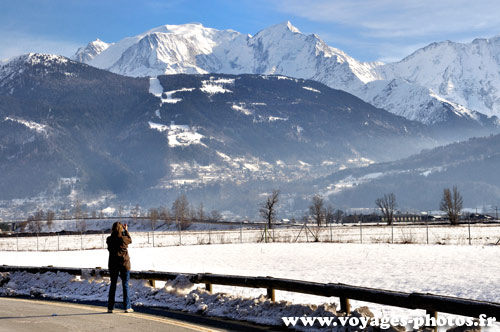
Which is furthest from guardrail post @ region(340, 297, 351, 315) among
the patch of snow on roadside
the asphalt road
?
the asphalt road

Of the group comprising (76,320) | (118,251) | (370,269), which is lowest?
(76,320)

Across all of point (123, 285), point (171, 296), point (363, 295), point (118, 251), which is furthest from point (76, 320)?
point (363, 295)

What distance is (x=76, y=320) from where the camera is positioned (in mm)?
19656

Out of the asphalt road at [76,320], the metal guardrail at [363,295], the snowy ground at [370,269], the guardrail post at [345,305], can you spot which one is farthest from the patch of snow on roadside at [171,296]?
the asphalt road at [76,320]

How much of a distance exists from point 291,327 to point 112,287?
5674mm

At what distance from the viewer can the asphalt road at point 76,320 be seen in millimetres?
18250

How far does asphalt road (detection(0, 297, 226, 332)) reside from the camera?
1825 cm

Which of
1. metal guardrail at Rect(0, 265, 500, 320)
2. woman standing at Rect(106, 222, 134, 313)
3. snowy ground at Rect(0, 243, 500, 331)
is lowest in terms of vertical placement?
snowy ground at Rect(0, 243, 500, 331)

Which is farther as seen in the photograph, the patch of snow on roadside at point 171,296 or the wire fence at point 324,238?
the wire fence at point 324,238

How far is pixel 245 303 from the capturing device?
67.9 feet

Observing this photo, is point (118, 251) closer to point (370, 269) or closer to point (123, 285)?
point (123, 285)

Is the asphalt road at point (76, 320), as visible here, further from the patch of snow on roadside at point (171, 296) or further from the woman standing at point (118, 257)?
the patch of snow on roadside at point (171, 296)

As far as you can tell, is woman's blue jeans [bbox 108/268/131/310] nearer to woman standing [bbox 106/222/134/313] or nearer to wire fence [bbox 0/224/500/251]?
woman standing [bbox 106/222/134/313]

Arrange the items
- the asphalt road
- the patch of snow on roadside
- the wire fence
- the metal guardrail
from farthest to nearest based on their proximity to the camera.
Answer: the wire fence
the patch of snow on roadside
the asphalt road
the metal guardrail
